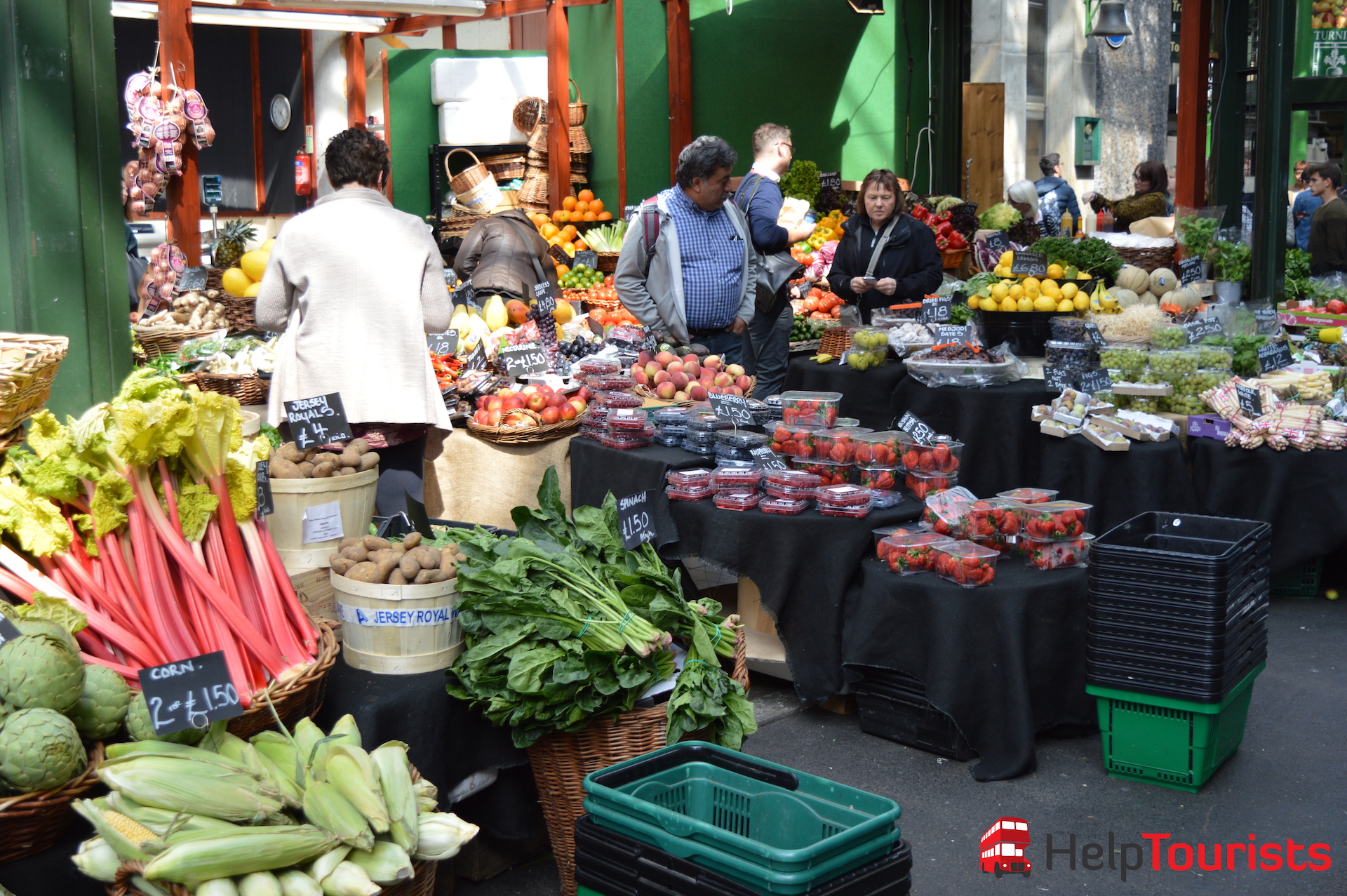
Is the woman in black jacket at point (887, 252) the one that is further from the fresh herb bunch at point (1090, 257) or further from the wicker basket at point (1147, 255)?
the wicker basket at point (1147, 255)

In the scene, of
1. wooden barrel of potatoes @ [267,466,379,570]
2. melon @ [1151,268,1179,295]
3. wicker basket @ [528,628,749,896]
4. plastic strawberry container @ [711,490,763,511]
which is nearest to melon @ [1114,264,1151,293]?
melon @ [1151,268,1179,295]

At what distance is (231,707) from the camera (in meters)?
1.91

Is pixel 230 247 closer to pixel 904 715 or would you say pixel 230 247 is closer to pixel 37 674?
pixel 904 715

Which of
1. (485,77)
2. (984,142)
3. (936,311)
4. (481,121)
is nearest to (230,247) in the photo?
(481,121)

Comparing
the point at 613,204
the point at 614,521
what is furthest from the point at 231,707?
the point at 613,204

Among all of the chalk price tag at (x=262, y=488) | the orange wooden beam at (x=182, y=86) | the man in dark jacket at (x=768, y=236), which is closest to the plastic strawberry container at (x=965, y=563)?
the chalk price tag at (x=262, y=488)

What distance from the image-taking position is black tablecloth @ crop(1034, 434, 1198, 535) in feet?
15.7

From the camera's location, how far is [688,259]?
17.6ft

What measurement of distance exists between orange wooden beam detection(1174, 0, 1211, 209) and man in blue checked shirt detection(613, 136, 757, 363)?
530cm

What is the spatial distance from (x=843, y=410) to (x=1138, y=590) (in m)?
2.73

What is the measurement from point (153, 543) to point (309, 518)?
622 mm

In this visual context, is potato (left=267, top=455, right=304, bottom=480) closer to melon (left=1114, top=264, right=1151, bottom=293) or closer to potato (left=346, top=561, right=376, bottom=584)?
potato (left=346, top=561, right=376, bottom=584)

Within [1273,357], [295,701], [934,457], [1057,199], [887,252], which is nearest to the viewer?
[295,701]

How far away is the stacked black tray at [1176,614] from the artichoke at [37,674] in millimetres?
2642
